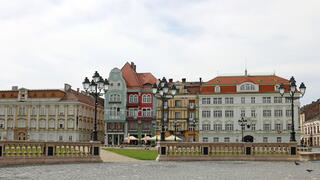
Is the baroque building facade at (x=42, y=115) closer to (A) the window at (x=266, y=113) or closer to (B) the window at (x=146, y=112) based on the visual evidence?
(B) the window at (x=146, y=112)

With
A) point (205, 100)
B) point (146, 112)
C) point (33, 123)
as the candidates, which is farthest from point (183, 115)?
point (33, 123)

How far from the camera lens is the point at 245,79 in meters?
72.7

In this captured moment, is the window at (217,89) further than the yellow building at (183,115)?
No

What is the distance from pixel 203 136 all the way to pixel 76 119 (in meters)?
23.4

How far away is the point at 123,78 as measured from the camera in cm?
7725

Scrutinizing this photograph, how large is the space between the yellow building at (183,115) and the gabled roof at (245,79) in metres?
4.29

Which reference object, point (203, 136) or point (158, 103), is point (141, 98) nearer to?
point (158, 103)

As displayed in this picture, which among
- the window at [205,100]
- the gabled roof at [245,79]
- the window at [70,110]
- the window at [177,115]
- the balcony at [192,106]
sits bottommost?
the window at [177,115]

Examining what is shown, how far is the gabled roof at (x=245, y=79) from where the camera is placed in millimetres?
72000

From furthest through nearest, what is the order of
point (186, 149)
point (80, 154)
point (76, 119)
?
1. point (76, 119)
2. point (186, 149)
3. point (80, 154)

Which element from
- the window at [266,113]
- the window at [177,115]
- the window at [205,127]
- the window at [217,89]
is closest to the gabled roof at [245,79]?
the window at [217,89]

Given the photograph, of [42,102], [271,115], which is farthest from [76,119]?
[271,115]

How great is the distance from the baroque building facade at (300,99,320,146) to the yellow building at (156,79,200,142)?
34.1m


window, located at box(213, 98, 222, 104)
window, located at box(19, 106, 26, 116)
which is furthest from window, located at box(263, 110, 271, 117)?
window, located at box(19, 106, 26, 116)
